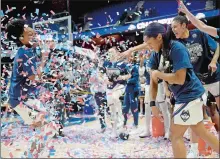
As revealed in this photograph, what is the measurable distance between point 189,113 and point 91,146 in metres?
1.85

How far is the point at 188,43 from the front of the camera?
10.5 feet

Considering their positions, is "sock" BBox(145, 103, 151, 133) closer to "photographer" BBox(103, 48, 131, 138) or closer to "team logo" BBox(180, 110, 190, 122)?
"photographer" BBox(103, 48, 131, 138)

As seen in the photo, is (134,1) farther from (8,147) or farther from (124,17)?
(8,147)

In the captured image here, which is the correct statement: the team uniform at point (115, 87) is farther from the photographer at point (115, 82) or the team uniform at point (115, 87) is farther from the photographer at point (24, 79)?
the photographer at point (24, 79)

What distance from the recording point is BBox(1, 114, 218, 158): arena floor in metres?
3.61

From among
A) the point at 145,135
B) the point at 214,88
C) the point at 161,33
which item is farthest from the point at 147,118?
the point at 161,33

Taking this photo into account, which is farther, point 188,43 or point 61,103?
point 61,103

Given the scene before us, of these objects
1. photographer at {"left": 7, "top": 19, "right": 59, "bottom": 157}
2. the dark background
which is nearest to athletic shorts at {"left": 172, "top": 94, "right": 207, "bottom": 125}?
photographer at {"left": 7, "top": 19, "right": 59, "bottom": 157}

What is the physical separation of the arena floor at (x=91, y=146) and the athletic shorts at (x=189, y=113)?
85 cm

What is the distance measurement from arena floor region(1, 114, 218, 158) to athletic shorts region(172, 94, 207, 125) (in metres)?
0.85

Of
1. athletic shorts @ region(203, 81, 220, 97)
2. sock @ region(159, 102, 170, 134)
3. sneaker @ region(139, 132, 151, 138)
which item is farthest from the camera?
sneaker @ region(139, 132, 151, 138)

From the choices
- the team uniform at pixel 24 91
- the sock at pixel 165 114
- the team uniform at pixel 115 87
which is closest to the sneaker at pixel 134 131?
the team uniform at pixel 115 87

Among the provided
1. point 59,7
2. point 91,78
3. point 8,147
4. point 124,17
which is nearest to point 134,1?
point 124,17

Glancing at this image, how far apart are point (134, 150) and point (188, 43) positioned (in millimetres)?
1268
